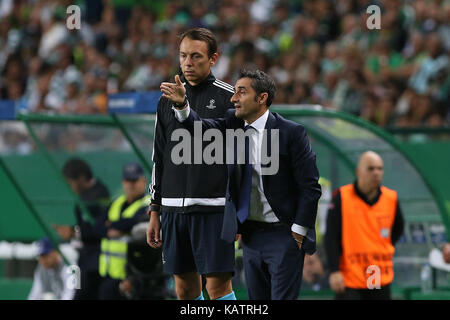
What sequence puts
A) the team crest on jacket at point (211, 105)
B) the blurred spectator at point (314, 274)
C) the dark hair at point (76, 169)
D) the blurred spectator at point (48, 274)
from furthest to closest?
the blurred spectator at point (48, 274), the dark hair at point (76, 169), the blurred spectator at point (314, 274), the team crest on jacket at point (211, 105)

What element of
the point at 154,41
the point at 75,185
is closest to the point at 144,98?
the point at 75,185

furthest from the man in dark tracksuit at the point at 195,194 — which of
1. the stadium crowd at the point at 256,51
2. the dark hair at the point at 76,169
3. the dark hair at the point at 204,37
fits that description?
the stadium crowd at the point at 256,51

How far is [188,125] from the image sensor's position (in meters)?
5.19

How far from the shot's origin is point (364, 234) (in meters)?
7.70

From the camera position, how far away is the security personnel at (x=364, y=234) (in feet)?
25.0

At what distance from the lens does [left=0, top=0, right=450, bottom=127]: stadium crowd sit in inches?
464

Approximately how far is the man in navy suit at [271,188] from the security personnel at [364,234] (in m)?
2.28

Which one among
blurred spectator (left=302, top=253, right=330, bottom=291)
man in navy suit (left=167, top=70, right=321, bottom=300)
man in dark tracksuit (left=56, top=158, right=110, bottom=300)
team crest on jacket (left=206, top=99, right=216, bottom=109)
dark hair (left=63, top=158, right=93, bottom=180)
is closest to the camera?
man in navy suit (left=167, top=70, right=321, bottom=300)

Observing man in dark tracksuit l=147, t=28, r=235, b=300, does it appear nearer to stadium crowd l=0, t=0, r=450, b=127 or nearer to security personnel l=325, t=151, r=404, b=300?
security personnel l=325, t=151, r=404, b=300

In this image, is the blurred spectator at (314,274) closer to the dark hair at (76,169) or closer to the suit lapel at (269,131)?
the dark hair at (76,169)

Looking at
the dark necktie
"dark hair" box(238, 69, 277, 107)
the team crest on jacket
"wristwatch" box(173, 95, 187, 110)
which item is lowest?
the dark necktie

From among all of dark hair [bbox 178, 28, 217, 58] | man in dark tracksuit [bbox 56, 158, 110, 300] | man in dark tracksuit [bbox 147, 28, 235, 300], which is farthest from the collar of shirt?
man in dark tracksuit [bbox 56, 158, 110, 300]

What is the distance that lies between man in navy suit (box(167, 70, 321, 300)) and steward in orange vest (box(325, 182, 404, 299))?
90.1 inches
